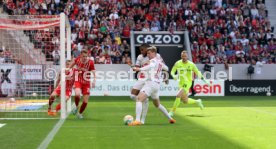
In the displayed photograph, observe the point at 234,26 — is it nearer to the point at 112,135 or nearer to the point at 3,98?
the point at 3,98

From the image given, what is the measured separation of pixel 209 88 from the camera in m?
36.2

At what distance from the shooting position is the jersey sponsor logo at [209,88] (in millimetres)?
35875

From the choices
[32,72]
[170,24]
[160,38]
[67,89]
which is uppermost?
[170,24]

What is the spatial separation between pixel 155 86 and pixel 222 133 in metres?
2.78

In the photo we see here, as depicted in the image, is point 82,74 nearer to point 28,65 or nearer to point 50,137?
point 50,137

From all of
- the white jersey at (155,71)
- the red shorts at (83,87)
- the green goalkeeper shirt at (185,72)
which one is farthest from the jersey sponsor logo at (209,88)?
the white jersey at (155,71)

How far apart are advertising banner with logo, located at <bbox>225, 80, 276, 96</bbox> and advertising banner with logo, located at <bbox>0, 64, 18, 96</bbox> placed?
1301 cm

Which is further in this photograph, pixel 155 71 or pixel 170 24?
pixel 170 24

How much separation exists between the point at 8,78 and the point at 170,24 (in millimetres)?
13212

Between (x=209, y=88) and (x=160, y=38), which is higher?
(x=160, y=38)

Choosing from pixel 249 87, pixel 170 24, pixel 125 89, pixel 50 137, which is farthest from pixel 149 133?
pixel 170 24

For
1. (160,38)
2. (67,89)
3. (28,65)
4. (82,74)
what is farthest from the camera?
(160,38)

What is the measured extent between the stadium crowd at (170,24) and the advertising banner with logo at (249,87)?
2.20m

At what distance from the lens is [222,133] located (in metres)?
14.3
